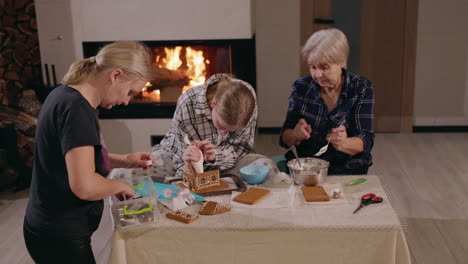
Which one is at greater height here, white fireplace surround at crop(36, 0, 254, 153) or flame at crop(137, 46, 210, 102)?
white fireplace surround at crop(36, 0, 254, 153)

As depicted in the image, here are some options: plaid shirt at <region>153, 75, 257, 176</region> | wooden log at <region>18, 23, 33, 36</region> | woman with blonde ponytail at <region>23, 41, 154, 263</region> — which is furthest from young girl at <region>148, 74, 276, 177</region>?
wooden log at <region>18, 23, 33, 36</region>

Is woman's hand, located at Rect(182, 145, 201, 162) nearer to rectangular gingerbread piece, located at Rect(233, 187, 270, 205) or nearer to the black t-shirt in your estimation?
rectangular gingerbread piece, located at Rect(233, 187, 270, 205)

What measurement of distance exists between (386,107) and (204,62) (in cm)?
184

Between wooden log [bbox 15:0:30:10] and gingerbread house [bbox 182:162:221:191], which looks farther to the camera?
wooden log [bbox 15:0:30:10]

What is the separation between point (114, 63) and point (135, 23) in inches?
82.0

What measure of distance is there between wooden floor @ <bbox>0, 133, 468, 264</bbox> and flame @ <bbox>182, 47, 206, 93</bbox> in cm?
84

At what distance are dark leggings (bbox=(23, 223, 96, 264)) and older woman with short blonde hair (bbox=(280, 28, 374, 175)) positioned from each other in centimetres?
103

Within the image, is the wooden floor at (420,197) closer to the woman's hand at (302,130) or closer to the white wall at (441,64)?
the white wall at (441,64)

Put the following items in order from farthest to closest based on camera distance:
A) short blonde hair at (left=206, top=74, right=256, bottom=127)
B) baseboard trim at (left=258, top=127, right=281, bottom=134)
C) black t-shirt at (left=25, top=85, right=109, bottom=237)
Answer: baseboard trim at (left=258, top=127, right=281, bottom=134) < short blonde hair at (left=206, top=74, right=256, bottom=127) < black t-shirt at (left=25, top=85, right=109, bottom=237)

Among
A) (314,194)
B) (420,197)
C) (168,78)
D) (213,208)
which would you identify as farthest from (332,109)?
(168,78)

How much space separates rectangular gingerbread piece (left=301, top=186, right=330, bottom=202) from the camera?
4.91ft

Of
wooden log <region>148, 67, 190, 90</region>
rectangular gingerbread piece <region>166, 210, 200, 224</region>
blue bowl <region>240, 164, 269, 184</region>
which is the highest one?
wooden log <region>148, 67, 190, 90</region>

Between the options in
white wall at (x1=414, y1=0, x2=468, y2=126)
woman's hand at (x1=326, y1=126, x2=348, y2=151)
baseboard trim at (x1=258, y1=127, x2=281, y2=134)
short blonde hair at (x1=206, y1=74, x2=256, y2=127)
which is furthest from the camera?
baseboard trim at (x1=258, y1=127, x2=281, y2=134)

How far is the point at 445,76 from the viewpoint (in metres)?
4.21
